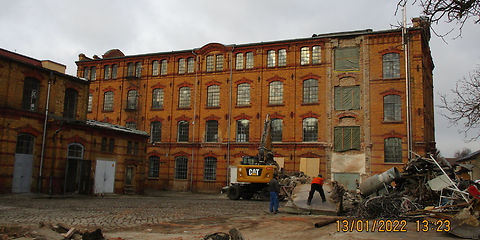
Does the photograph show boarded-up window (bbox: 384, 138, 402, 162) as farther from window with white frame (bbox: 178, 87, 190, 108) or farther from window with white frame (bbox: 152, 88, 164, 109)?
window with white frame (bbox: 152, 88, 164, 109)

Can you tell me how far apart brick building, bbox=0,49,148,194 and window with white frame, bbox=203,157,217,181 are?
8.37m

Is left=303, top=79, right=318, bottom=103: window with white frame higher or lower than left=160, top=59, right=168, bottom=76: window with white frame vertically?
lower

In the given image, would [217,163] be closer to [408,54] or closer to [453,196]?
[408,54]

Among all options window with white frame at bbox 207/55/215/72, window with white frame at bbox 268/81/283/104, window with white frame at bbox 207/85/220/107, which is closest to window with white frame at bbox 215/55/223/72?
window with white frame at bbox 207/55/215/72

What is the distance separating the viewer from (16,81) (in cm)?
2125

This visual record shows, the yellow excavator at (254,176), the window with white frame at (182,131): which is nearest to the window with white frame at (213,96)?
the window with white frame at (182,131)

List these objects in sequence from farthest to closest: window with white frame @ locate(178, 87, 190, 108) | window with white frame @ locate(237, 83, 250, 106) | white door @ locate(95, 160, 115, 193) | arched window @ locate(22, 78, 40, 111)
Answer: window with white frame @ locate(178, 87, 190, 108), window with white frame @ locate(237, 83, 250, 106), white door @ locate(95, 160, 115, 193), arched window @ locate(22, 78, 40, 111)

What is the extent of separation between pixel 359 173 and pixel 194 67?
17.7 meters

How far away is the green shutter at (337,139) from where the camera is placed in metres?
30.1

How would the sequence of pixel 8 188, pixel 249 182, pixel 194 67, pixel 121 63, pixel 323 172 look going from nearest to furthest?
1. pixel 8 188
2. pixel 249 182
3. pixel 323 172
4. pixel 194 67
5. pixel 121 63

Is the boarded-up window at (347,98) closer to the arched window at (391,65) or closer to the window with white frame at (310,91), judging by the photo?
the window with white frame at (310,91)

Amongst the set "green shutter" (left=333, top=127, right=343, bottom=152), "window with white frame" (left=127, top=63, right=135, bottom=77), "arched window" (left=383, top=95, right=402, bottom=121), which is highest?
"window with white frame" (left=127, top=63, right=135, bottom=77)

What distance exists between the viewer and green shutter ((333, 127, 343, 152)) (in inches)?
1187

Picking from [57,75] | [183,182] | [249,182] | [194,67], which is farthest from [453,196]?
[194,67]
